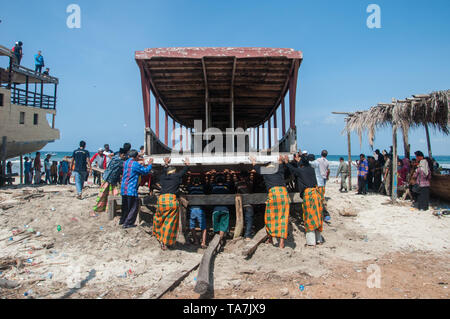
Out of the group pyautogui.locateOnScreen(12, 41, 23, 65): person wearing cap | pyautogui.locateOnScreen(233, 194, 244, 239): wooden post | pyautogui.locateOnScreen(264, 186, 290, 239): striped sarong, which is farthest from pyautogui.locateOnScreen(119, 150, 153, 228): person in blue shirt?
pyautogui.locateOnScreen(12, 41, 23, 65): person wearing cap

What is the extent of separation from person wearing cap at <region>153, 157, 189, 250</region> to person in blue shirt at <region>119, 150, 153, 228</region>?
0.67m

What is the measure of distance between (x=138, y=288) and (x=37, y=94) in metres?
20.5

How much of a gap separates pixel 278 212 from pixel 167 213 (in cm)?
220

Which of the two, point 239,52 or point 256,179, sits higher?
point 239,52

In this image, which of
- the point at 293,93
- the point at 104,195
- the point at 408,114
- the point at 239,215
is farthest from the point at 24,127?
the point at 408,114

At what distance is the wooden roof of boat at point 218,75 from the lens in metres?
6.43

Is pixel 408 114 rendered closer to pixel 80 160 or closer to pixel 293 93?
pixel 293 93

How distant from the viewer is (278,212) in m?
5.21

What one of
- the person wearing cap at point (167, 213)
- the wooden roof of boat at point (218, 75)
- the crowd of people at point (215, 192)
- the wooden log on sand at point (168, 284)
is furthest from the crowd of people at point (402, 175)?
the wooden log on sand at point (168, 284)

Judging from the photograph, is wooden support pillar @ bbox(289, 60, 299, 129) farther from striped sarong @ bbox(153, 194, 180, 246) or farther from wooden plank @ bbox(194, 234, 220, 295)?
wooden plank @ bbox(194, 234, 220, 295)

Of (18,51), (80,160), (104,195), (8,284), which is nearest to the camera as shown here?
(8,284)

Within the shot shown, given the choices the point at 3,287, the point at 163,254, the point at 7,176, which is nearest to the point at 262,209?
the point at 163,254

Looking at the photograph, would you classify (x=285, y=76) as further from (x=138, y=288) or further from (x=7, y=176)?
(x=7, y=176)
